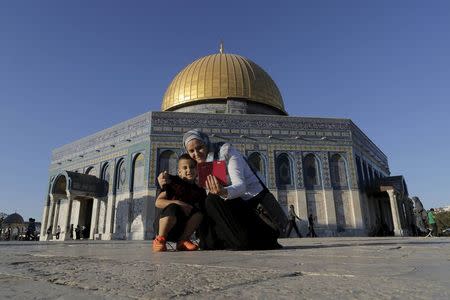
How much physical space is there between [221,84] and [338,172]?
7.66 m

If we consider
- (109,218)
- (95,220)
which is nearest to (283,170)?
(109,218)

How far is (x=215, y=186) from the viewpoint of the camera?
2424 millimetres

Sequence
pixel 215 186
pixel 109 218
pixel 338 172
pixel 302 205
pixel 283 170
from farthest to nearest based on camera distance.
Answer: pixel 338 172 < pixel 283 170 < pixel 109 218 < pixel 302 205 < pixel 215 186

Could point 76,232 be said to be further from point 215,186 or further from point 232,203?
point 215,186

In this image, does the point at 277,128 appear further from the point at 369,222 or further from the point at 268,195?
the point at 268,195

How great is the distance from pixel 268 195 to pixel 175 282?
193 centimetres

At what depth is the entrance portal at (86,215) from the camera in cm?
1739

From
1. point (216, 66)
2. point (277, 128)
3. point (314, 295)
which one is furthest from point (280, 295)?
point (216, 66)

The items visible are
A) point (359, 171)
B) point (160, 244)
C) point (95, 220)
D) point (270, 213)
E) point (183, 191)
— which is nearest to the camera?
point (270, 213)

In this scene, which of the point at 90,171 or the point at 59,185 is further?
the point at 59,185

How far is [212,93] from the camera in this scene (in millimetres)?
17656

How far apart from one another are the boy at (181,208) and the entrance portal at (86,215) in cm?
1584

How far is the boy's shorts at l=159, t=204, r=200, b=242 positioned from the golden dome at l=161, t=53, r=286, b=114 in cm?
1489

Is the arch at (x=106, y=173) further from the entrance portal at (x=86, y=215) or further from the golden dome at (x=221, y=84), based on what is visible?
the golden dome at (x=221, y=84)
